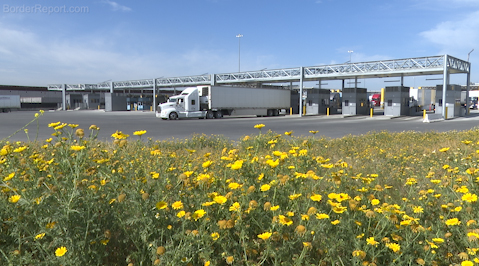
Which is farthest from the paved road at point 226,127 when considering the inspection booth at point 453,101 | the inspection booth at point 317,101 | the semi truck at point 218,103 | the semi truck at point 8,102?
the semi truck at point 8,102

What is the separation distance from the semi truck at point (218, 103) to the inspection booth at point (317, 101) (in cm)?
534

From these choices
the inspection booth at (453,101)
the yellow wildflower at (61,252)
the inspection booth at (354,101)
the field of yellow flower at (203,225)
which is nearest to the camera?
the yellow wildflower at (61,252)

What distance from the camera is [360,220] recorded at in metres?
2.76

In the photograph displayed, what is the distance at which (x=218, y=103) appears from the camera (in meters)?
35.9

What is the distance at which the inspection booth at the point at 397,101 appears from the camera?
37.5 meters

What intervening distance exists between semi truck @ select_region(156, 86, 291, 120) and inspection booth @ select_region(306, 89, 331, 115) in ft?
17.5

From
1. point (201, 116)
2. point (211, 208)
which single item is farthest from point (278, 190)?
point (201, 116)

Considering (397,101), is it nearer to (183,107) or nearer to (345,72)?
(345,72)

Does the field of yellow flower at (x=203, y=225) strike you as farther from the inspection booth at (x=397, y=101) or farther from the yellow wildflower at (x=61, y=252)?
the inspection booth at (x=397, y=101)

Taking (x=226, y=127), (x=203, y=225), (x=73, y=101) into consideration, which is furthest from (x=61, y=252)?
(x=73, y=101)

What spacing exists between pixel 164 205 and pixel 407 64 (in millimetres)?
37422

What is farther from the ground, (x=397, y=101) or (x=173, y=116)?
(x=397, y=101)

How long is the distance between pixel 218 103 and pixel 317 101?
648 inches

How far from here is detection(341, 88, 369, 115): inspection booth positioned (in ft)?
136
